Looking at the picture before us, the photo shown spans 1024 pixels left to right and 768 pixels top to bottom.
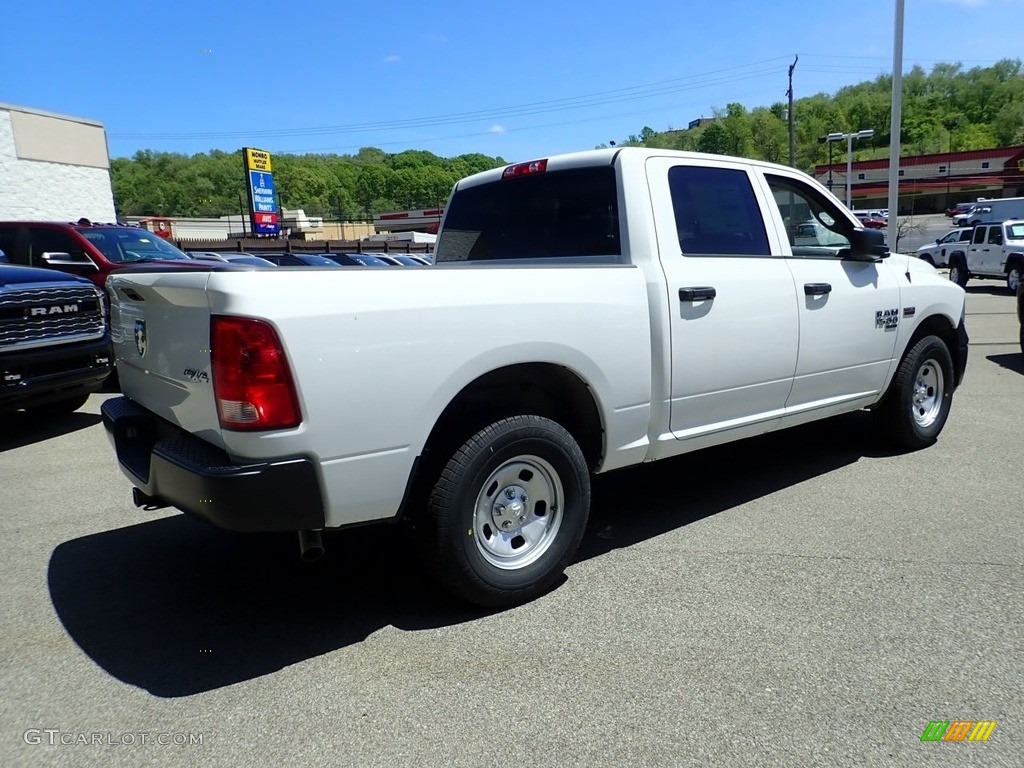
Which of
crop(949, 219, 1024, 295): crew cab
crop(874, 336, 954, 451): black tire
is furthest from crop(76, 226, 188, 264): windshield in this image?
crop(949, 219, 1024, 295): crew cab

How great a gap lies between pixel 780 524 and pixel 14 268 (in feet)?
21.5

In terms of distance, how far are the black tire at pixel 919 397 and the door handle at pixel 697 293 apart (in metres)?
2.23

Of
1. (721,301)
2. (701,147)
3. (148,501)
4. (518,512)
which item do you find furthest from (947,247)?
(701,147)

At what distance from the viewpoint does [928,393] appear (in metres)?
5.65

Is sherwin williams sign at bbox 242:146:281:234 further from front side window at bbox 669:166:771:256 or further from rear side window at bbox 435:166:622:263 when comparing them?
front side window at bbox 669:166:771:256

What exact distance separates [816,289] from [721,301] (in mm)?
881

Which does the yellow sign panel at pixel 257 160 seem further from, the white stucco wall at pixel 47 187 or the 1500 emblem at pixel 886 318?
the 1500 emblem at pixel 886 318

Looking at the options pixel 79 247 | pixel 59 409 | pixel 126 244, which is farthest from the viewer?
pixel 126 244

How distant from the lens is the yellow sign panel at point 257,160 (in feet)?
124

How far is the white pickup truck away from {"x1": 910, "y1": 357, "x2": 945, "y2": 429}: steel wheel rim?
684 mm

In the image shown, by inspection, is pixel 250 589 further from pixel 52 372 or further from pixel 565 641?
pixel 52 372

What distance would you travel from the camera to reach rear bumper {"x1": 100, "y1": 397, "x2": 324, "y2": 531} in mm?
2564

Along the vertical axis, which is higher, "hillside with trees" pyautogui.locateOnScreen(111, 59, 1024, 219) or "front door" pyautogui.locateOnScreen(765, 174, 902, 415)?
"hillside with trees" pyautogui.locateOnScreen(111, 59, 1024, 219)

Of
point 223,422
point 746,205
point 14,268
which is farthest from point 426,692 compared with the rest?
point 14,268
